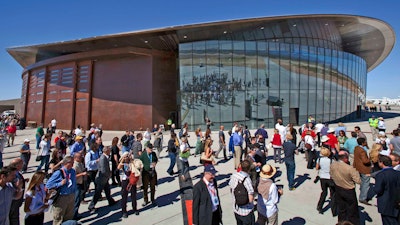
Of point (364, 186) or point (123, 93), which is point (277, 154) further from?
point (123, 93)

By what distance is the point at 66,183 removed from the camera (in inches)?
159

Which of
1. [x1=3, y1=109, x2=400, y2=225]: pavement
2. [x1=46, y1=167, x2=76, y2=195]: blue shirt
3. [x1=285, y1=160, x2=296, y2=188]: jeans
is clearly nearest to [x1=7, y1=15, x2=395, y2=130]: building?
[x1=3, y1=109, x2=400, y2=225]: pavement

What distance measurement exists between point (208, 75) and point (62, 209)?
20676 mm

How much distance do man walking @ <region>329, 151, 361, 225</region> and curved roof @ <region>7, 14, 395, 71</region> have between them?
1935cm

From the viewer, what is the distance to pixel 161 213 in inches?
203

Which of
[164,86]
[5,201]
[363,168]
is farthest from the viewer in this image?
[164,86]

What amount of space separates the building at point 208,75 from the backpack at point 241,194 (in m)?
19.8

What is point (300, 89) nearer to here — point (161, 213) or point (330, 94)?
point (330, 94)

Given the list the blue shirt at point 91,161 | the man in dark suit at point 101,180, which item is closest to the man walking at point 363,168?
the man in dark suit at point 101,180

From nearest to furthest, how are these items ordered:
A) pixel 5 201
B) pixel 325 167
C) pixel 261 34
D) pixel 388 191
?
1. pixel 5 201
2. pixel 388 191
3. pixel 325 167
4. pixel 261 34

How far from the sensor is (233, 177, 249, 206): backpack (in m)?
3.23

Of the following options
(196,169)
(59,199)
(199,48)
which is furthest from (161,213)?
(199,48)

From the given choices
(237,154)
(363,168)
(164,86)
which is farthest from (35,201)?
(164,86)

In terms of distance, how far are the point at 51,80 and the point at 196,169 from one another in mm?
29195
